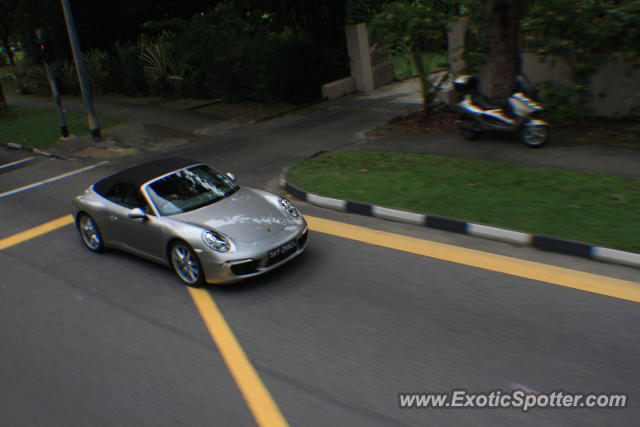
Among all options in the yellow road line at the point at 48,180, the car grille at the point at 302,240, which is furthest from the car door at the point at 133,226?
the yellow road line at the point at 48,180

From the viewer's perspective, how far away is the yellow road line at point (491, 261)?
5555 millimetres

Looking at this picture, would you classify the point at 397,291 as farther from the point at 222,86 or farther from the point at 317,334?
the point at 222,86

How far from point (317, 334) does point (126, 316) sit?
7.34 feet

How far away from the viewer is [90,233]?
7859 millimetres

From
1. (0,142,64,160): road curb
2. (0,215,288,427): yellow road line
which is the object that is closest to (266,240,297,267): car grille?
(0,215,288,427): yellow road line

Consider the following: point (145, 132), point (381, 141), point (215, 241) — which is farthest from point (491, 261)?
point (145, 132)

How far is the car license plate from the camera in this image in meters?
6.16

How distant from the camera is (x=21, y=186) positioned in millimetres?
12352

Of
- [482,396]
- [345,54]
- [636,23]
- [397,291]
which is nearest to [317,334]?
[397,291]

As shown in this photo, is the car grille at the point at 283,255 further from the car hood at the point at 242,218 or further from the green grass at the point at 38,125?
the green grass at the point at 38,125

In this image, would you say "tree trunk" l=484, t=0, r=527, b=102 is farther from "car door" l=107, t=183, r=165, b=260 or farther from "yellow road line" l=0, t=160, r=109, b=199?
"yellow road line" l=0, t=160, r=109, b=199

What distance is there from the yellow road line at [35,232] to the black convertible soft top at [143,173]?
71.5 inches

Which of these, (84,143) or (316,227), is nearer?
(316,227)

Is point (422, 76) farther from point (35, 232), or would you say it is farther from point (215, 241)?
point (35, 232)
